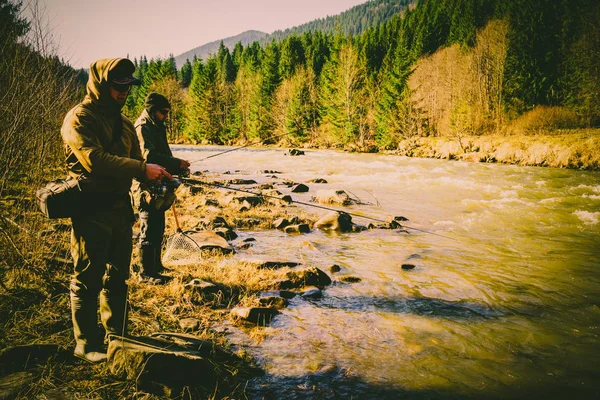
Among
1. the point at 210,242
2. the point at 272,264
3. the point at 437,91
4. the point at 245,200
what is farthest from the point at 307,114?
the point at 272,264

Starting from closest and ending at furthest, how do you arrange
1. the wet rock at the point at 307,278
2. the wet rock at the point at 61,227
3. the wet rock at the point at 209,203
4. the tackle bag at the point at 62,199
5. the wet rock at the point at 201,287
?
the tackle bag at the point at 62,199
the wet rock at the point at 201,287
the wet rock at the point at 307,278
the wet rock at the point at 61,227
the wet rock at the point at 209,203

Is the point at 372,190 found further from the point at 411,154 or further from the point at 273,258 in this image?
the point at 411,154

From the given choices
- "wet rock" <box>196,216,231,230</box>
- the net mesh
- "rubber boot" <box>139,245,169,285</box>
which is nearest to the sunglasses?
"rubber boot" <box>139,245,169,285</box>

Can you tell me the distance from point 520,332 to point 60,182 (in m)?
5.10

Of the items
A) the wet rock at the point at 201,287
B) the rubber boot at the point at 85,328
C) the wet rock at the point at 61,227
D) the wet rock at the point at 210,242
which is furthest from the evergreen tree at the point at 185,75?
the rubber boot at the point at 85,328

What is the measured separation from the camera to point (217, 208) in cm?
1040

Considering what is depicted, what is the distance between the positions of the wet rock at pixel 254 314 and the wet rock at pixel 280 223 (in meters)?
4.84

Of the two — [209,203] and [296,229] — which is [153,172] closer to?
[296,229]

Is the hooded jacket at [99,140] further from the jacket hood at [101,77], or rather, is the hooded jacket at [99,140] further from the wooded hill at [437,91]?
the wooded hill at [437,91]

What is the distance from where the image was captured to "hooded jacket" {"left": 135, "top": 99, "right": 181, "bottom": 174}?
4.63 meters

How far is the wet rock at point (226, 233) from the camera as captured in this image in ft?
25.1

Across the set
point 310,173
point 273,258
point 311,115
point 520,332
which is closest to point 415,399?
point 520,332

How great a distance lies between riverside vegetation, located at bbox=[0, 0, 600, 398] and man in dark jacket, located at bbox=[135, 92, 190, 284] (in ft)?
1.37

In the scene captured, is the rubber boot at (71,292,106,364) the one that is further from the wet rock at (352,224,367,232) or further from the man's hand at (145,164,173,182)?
the wet rock at (352,224,367,232)
